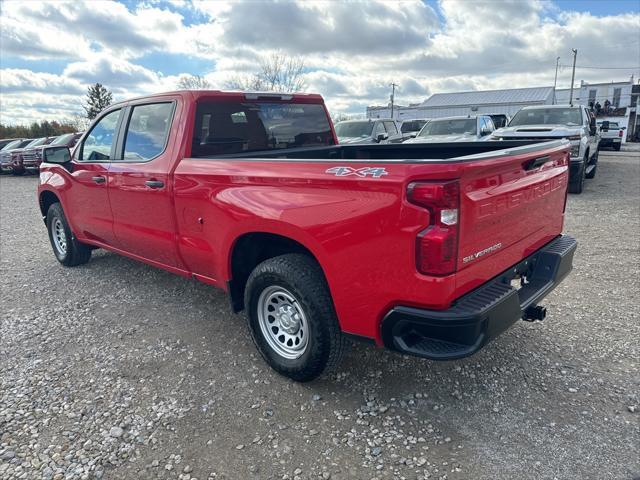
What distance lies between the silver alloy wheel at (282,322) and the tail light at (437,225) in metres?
1.01

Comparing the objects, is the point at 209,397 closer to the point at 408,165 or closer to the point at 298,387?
the point at 298,387

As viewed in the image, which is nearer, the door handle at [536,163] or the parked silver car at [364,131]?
the door handle at [536,163]

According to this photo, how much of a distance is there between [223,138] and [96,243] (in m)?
2.16

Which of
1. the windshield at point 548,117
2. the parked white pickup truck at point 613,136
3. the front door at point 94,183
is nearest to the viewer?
the front door at point 94,183

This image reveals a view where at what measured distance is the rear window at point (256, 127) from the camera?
3721 mm

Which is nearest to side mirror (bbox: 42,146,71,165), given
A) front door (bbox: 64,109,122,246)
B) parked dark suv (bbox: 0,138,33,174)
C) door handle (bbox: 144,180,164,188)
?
front door (bbox: 64,109,122,246)

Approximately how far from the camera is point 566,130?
31.6 feet

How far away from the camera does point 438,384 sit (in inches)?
120

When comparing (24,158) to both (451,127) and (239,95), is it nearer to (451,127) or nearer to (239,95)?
(451,127)

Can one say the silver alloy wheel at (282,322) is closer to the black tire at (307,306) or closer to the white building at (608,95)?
the black tire at (307,306)

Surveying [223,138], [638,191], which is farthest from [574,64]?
[223,138]

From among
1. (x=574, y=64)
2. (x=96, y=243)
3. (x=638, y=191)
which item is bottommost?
(x=638, y=191)

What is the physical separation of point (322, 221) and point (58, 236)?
464 centimetres

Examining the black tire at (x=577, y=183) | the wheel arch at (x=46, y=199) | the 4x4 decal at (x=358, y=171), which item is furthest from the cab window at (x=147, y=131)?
the black tire at (x=577, y=183)
